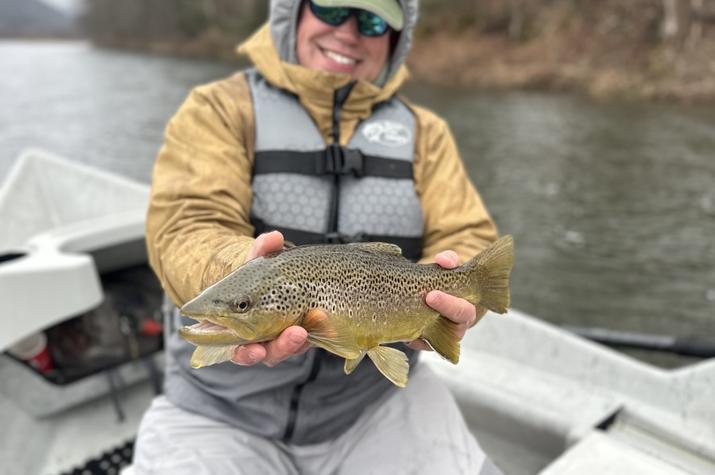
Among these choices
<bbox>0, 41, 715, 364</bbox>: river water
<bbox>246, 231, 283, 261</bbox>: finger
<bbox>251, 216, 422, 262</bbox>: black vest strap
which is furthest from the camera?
<bbox>0, 41, 715, 364</bbox>: river water

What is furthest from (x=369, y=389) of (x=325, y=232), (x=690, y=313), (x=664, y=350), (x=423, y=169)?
(x=690, y=313)

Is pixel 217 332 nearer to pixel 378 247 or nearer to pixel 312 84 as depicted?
pixel 378 247

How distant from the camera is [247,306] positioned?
5.84 ft

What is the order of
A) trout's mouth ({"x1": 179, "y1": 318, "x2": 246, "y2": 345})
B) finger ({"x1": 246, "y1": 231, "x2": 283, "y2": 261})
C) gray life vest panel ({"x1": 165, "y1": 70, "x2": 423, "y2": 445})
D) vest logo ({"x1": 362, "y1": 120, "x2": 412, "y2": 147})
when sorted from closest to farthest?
trout's mouth ({"x1": 179, "y1": 318, "x2": 246, "y2": 345}) < finger ({"x1": 246, "y1": 231, "x2": 283, "y2": 261}) < gray life vest panel ({"x1": 165, "y1": 70, "x2": 423, "y2": 445}) < vest logo ({"x1": 362, "y1": 120, "x2": 412, "y2": 147})

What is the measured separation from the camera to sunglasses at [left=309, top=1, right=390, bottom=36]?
278 centimetres

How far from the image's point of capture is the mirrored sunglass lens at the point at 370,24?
2818 millimetres

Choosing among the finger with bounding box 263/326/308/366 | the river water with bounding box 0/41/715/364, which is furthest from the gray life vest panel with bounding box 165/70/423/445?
the river water with bounding box 0/41/715/364

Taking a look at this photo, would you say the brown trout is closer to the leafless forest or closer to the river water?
the river water

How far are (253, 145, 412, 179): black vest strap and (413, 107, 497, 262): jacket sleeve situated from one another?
244 mm

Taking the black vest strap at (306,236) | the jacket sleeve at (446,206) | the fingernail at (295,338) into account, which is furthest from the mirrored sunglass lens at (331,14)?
the fingernail at (295,338)

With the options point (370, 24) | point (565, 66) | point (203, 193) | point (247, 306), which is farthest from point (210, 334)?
point (565, 66)

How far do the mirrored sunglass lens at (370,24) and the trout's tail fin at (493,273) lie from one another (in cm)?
113

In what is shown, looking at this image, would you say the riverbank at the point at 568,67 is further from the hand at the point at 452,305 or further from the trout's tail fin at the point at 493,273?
the hand at the point at 452,305

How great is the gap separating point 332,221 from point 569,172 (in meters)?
14.0
